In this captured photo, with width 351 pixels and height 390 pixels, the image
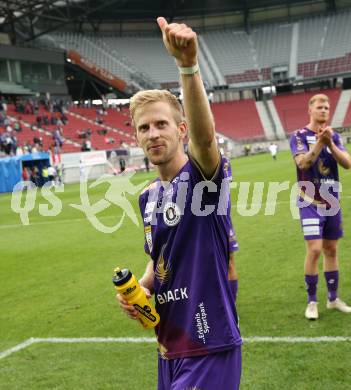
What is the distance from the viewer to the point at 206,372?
8.14 ft

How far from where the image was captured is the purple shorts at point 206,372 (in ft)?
8.04

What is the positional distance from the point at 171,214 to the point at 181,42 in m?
0.89

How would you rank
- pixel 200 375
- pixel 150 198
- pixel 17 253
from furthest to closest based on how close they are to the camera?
pixel 17 253 → pixel 150 198 → pixel 200 375

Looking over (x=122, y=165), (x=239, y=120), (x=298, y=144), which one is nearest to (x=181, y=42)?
(x=298, y=144)

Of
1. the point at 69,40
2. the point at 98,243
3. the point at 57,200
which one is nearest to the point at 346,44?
the point at 69,40

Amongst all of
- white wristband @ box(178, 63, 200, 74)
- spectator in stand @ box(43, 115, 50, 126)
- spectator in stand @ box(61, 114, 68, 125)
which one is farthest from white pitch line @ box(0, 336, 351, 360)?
spectator in stand @ box(61, 114, 68, 125)

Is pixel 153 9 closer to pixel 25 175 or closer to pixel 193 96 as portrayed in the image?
pixel 25 175

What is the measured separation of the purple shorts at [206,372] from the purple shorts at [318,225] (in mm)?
3200

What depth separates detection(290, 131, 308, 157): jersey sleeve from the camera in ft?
18.3

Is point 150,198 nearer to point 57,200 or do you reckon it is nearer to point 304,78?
point 57,200

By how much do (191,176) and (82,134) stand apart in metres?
41.9

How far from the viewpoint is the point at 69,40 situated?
6234cm

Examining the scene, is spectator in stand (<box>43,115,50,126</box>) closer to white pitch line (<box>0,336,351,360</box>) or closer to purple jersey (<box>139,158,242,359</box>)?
white pitch line (<box>0,336,351,360</box>)

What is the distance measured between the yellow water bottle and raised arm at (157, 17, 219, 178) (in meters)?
0.63
